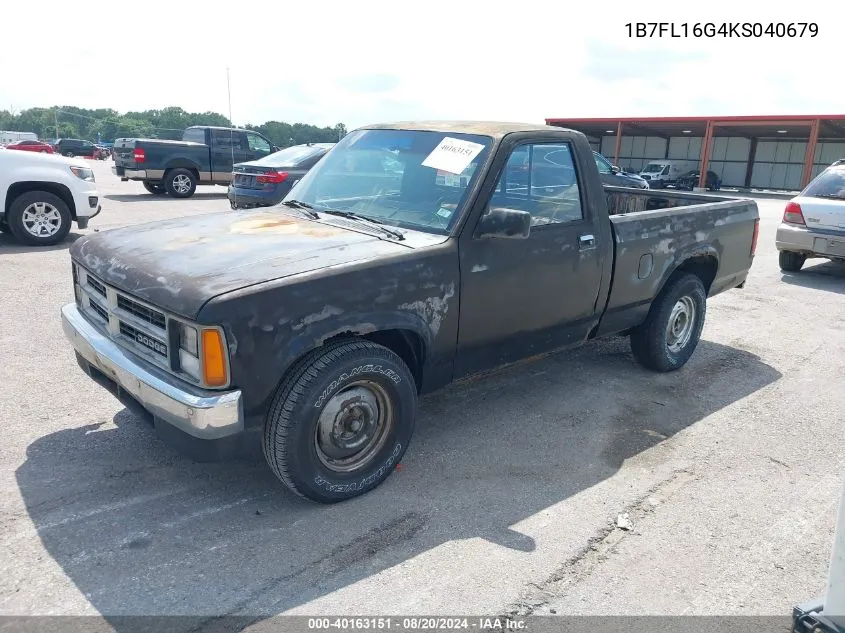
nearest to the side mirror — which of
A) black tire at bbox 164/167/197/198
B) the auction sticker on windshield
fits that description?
the auction sticker on windshield

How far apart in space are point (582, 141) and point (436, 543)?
2949 mm

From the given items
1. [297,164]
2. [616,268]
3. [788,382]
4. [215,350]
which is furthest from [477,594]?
[297,164]

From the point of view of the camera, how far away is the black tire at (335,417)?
3098mm

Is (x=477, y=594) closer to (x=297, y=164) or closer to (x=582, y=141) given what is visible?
(x=582, y=141)

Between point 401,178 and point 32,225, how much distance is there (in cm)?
764

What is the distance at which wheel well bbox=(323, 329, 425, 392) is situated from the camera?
3.55m

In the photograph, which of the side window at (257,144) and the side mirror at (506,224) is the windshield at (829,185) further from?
the side window at (257,144)

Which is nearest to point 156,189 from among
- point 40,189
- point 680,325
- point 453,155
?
point 40,189

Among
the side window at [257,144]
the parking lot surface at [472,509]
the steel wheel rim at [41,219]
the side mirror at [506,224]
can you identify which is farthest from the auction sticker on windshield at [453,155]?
the side window at [257,144]

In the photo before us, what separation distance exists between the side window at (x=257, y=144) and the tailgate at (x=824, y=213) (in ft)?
44.7

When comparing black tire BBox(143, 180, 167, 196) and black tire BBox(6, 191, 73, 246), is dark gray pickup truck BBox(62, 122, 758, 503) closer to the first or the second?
black tire BBox(6, 191, 73, 246)

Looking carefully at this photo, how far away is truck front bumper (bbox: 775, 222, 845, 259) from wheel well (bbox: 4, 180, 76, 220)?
10.3 m

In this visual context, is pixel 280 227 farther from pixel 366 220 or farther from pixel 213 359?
pixel 213 359

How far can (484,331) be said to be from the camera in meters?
A: 3.91
